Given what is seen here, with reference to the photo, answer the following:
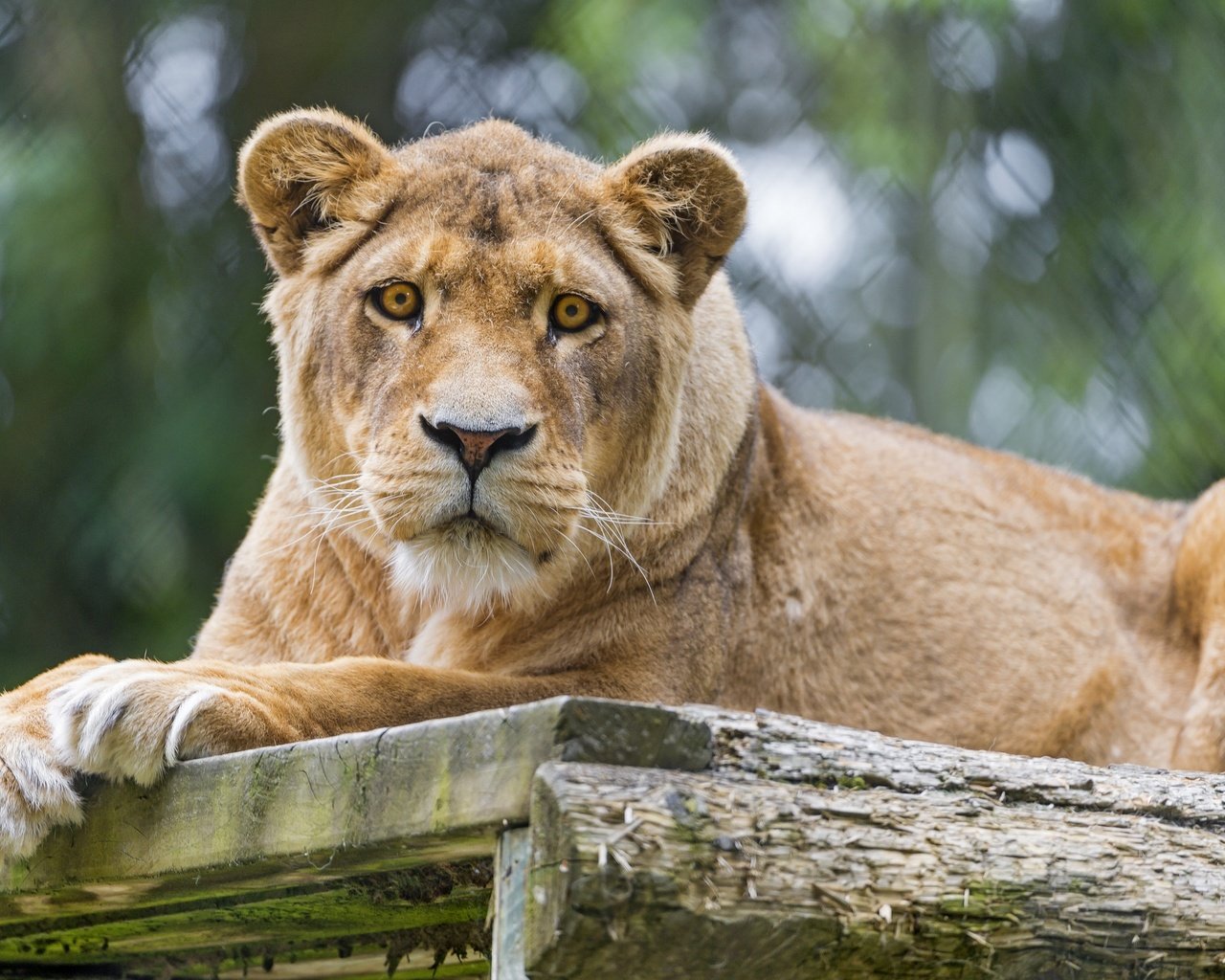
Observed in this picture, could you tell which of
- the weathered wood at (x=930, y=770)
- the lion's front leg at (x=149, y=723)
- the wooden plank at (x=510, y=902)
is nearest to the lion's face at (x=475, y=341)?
the lion's front leg at (x=149, y=723)

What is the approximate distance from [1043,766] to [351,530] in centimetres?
158

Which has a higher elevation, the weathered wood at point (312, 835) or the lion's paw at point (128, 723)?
the lion's paw at point (128, 723)

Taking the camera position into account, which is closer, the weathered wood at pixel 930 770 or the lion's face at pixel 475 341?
the weathered wood at pixel 930 770

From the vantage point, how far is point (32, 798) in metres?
2.69

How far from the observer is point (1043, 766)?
2.46 m

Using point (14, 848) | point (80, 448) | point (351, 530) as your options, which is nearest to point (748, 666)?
point (351, 530)

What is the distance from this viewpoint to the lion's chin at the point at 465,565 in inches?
122

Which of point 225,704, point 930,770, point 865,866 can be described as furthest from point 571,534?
point 865,866

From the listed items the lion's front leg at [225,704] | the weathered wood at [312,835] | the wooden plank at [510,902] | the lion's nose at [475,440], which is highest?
the lion's nose at [475,440]

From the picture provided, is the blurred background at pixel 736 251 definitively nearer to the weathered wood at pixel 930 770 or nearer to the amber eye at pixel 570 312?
the amber eye at pixel 570 312

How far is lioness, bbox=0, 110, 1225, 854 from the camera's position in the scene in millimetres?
2992

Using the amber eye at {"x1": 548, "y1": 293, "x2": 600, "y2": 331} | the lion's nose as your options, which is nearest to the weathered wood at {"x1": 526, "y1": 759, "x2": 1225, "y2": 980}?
the lion's nose

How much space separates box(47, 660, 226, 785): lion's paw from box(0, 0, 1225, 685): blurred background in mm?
4508

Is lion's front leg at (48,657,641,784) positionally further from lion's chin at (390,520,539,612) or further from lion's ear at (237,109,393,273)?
lion's ear at (237,109,393,273)
